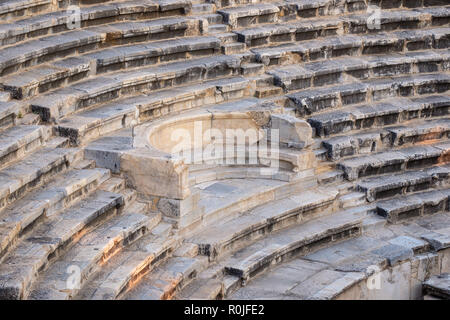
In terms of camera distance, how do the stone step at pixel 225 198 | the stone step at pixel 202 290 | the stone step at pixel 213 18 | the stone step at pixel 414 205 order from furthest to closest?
the stone step at pixel 213 18 < the stone step at pixel 414 205 < the stone step at pixel 225 198 < the stone step at pixel 202 290

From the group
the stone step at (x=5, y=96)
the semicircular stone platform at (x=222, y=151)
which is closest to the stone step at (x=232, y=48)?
the semicircular stone platform at (x=222, y=151)

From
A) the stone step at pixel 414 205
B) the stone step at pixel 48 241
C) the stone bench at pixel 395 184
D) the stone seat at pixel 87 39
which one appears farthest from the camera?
the stone bench at pixel 395 184

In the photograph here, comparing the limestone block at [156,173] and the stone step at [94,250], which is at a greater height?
the limestone block at [156,173]

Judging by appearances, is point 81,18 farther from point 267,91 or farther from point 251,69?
point 267,91

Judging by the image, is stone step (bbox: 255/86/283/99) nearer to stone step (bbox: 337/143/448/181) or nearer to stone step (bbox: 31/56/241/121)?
stone step (bbox: 31/56/241/121)

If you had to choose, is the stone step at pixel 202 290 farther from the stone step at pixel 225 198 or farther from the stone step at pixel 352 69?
the stone step at pixel 352 69

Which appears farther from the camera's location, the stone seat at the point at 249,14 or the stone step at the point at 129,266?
the stone seat at the point at 249,14

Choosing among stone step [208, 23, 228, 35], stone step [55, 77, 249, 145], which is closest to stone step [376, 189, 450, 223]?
stone step [55, 77, 249, 145]
